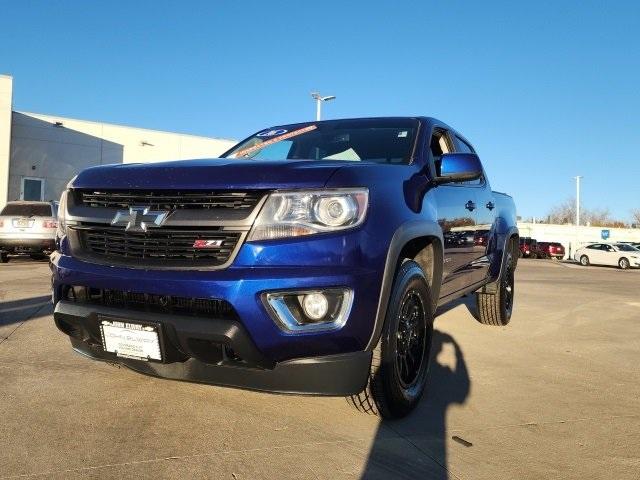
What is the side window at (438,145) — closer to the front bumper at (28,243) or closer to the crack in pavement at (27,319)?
the crack in pavement at (27,319)

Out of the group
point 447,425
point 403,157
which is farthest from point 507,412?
point 403,157

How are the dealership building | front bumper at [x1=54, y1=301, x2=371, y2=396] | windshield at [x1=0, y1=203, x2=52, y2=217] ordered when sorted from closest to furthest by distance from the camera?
1. front bumper at [x1=54, y1=301, x2=371, y2=396]
2. windshield at [x1=0, y1=203, x2=52, y2=217]
3. the dealership building

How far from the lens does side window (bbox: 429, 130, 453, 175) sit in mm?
3763

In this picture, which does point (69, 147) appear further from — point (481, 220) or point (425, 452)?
point (425, 452)

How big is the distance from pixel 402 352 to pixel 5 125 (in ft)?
80.6

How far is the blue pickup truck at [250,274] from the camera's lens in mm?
2266

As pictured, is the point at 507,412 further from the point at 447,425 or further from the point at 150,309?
the point at 150,309

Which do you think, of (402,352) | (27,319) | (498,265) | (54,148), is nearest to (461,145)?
(498,265)

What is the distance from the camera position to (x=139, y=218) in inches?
99.6

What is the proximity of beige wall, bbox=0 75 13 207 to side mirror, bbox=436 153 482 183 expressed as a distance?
78.8 feet

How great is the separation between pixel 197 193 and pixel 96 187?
686 mm

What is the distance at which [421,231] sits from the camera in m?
2.93

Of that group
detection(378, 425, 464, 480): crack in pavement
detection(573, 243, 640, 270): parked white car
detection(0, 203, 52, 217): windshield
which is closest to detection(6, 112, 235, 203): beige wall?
detection(0, 203, 52, 217): windshield

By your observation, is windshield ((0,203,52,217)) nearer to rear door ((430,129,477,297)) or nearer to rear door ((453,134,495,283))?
rear door ((453,134,495,283))
